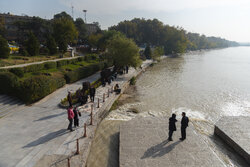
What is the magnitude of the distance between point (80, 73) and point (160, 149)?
17585mm

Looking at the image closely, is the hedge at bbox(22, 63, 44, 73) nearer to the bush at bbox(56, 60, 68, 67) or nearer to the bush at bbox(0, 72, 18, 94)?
the bush at bbox(56, 60, 68, 67)

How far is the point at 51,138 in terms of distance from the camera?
9289 millimetres

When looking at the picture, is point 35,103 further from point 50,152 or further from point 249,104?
point 249,104

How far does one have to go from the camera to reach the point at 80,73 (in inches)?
942

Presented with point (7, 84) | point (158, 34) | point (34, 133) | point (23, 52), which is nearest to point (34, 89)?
point (7, 84)

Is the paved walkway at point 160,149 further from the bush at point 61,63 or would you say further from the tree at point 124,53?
the bush at point 61,63

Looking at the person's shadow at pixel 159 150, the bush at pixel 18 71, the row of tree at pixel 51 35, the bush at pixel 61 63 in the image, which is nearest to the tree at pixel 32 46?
the row of tree at pixel 51 35

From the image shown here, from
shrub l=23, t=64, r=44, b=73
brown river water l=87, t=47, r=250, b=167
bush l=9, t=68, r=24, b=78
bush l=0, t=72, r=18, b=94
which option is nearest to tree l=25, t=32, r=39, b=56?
shrub l=23, t=64, r=44, b=73

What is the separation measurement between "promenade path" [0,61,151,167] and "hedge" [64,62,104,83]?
7430 mm

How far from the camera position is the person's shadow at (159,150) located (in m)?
8.38

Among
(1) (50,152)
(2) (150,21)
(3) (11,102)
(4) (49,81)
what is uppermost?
(2) (150,21)

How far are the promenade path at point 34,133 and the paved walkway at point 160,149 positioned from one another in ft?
9.05

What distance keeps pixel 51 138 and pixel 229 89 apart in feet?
80.6

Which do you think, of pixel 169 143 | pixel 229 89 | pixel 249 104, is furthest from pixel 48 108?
pixel 229 89
